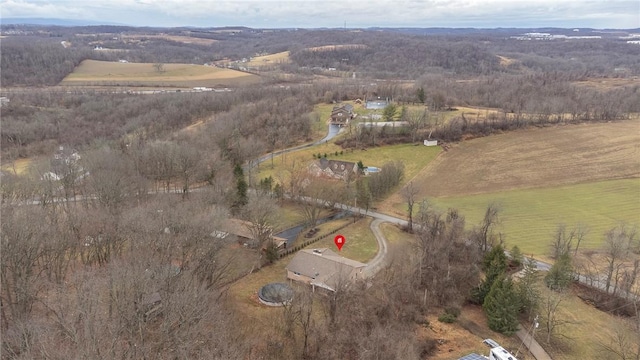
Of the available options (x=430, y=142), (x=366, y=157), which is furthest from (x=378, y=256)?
(x=430, y=142)

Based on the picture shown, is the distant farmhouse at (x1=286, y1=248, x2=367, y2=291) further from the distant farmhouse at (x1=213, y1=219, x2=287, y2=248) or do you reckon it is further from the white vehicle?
the white vehicle

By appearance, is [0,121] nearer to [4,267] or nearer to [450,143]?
[4,267]

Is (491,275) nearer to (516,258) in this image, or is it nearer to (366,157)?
(516,258)

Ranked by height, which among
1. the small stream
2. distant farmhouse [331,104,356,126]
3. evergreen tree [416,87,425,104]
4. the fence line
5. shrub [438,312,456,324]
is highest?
evergreen tree [416,87,425,104]

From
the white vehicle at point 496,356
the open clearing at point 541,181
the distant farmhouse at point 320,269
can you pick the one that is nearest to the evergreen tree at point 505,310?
the white vehicle at point 496,356

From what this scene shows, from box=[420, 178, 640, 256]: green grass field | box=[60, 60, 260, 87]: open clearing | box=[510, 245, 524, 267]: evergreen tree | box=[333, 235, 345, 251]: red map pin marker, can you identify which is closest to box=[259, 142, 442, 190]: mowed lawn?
box=[420, 178, 640, 256]: green grass field

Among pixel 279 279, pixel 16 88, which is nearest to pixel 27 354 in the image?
pixel 279 279
